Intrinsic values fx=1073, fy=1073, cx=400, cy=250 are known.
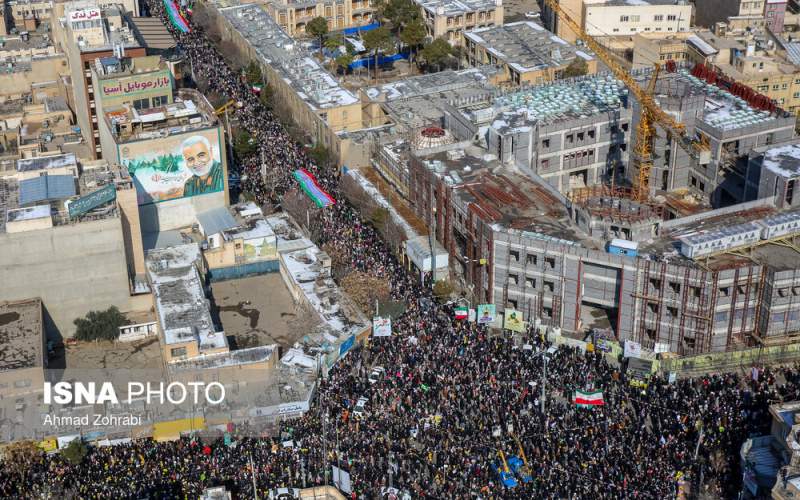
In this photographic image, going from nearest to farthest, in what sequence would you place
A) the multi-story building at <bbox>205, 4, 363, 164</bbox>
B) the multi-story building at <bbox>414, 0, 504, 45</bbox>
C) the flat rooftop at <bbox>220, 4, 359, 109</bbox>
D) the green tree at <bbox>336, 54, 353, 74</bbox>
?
the multi-story building at <bbox>205, 4, 363, 164</bbox> < the flat rooftop at <bbox>220, 4, 359, 109</bbox> < the green tree at <bbox>336, 54, 353, 74</bbox> < the multi-story building at <bbox>414, 0, 504, 45</bbox>

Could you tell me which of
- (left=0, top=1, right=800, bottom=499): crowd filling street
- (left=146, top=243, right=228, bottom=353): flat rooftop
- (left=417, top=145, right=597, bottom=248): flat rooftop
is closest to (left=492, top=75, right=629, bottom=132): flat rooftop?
(left=417, top=145, right=597, bottom=248): flat rooftop

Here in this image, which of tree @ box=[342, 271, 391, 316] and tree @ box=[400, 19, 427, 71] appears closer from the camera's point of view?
tree @ box=[342, 271, 391, 316]

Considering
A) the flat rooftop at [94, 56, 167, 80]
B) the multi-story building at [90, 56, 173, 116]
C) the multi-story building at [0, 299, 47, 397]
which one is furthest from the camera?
the flat rooftop at [94, 56, 167, 80]

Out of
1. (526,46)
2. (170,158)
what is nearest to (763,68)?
(526,46)

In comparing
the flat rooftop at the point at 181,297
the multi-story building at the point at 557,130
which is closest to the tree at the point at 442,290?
the multi-story building at the point at 557,130

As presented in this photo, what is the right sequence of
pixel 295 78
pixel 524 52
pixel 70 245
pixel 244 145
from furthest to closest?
pixel 524 52 → pixel 295 78 → pixel 244 145 → pixel 70 245

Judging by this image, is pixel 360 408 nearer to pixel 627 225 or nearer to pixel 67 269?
pixel 627 225

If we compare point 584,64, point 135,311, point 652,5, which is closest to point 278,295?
point 135,311

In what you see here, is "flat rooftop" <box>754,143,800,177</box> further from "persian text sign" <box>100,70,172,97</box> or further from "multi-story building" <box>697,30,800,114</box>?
"persian text sign" <box>100,70,172,97</box>
